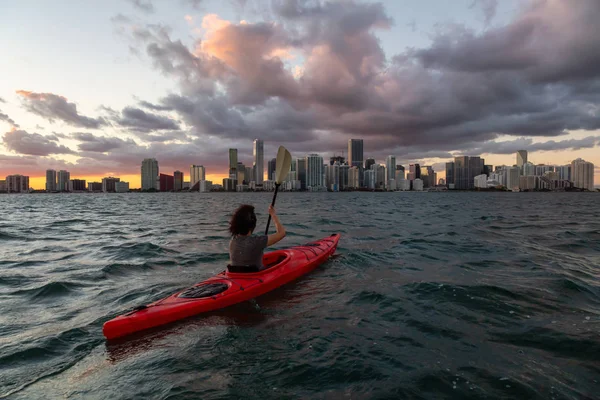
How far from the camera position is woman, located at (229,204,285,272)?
20.1 ft

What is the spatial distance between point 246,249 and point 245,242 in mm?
167

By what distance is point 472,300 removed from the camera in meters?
6.09

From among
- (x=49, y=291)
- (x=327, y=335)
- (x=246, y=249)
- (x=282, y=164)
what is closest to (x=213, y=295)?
(x=246, y=249)

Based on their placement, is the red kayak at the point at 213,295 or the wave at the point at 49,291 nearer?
the red kayak at the point at 213,295

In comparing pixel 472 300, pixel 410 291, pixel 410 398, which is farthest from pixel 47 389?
pixel 472 300

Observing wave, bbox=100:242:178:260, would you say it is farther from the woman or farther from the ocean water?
the woman

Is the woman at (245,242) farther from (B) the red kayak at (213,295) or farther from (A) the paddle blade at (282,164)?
(A) the paddle blade at (282,164)

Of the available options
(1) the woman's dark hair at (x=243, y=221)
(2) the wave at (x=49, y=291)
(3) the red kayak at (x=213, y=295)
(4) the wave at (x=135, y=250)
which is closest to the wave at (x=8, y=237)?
(4) the wave at (x=135, y=250)

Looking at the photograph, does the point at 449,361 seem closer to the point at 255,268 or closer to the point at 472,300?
the point at 472,300

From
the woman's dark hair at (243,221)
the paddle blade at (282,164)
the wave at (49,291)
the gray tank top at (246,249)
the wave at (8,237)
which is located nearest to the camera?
the woman's dark hair at (243,221)

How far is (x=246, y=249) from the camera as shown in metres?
6.36

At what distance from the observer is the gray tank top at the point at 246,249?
6277 mm

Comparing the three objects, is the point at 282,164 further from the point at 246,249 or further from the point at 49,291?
the point at 49,291

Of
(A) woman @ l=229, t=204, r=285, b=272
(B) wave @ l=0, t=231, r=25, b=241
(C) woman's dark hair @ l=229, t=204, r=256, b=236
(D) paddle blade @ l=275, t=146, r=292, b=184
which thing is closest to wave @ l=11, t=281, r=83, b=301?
(A) woman @ l=229, t=204, r=285, b=272
